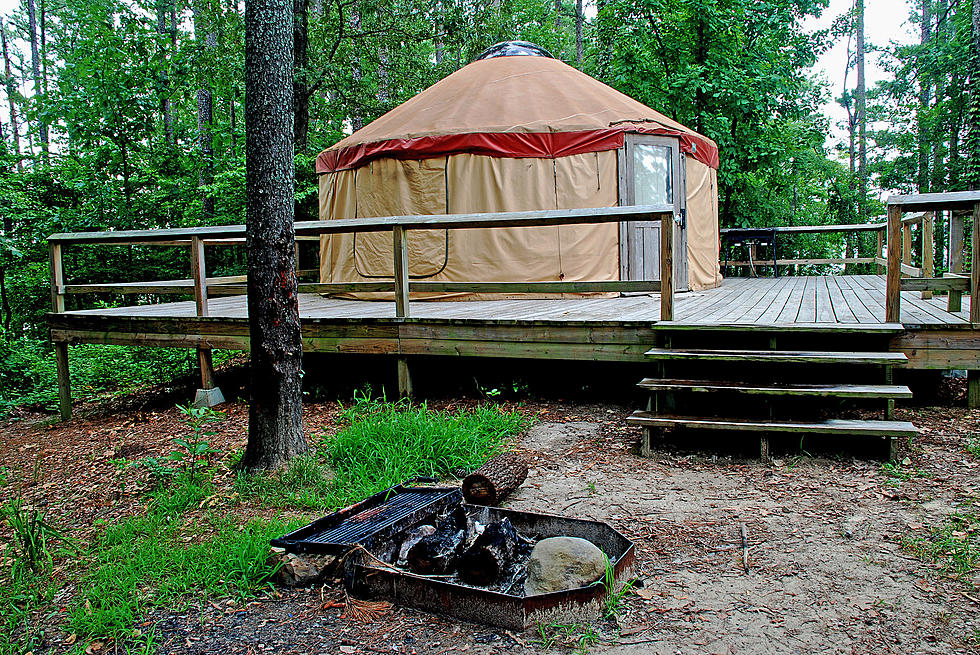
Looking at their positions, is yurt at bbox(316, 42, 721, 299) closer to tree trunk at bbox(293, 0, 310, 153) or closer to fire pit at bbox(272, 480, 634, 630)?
tree trunk at bbox(293, 0, 310, 153)

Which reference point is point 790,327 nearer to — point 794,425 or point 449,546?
point 794,425

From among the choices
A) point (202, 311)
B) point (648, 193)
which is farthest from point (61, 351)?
point (648, 193)

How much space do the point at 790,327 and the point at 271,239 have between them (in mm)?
2966

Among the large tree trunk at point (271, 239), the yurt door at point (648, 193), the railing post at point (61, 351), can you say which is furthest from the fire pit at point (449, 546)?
the yurt door at point (648, 193)

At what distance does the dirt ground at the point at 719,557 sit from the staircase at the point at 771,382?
0.20m

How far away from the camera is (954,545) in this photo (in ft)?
8.42

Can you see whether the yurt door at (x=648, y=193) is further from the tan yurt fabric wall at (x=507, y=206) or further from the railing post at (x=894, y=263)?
the railing post at (x=894, y=263)

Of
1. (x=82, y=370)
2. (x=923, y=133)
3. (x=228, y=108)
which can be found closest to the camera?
(x=82, y=370)

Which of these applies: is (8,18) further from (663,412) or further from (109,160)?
(663,412)

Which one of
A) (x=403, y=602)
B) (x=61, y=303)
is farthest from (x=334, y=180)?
(x=403, y=602)

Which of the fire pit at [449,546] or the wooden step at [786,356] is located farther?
the wooden step at [786,356]

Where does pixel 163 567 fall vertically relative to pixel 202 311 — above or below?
below

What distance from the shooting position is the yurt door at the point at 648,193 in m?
7.33

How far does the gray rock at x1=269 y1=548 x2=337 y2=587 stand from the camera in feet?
8.18
